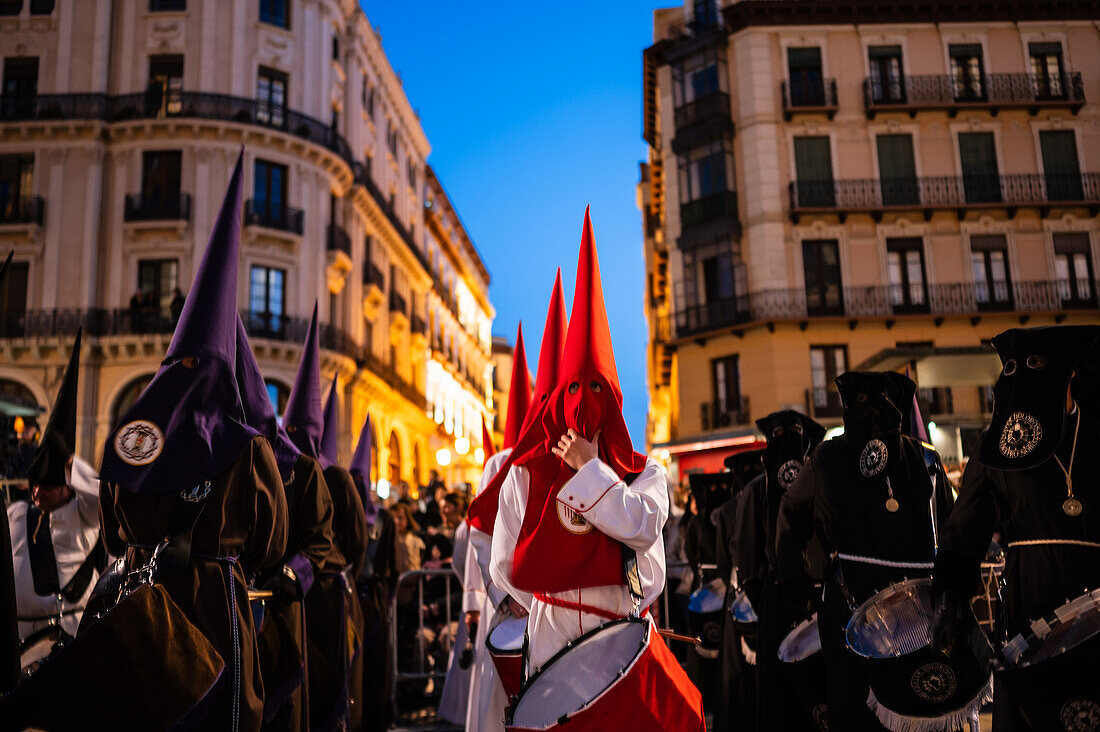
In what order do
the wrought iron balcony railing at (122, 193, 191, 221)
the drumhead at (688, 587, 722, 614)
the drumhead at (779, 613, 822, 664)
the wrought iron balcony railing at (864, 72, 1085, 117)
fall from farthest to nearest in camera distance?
the wrought iron balcony railing at (864, 72, 1085, 117)
the wrought iron balcony railing at (122, 193, 191, 221)
the drumhead at (688, 587, 722, 614)
the drumhead at (779, 613, 822, 664)

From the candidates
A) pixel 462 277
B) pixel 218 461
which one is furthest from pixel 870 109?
pixel 462 277

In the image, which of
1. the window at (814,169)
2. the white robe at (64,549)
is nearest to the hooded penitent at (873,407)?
the white robe at (64,549)

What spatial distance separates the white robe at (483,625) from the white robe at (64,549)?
2.49 metres

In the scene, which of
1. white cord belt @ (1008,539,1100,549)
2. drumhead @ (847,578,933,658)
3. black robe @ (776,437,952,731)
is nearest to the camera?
white cord belt @ (1008,539,1100,549)

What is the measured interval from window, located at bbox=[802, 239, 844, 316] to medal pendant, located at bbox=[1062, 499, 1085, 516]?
86.2 ft

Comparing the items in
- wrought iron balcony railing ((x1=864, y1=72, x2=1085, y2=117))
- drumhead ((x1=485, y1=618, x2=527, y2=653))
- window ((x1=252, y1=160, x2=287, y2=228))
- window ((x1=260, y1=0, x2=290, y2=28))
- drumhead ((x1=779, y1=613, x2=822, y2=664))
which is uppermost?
window ((x1=260, y1=0, x2=290, y2=28))

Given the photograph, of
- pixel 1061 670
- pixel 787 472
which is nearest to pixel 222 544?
pixel 1061 670

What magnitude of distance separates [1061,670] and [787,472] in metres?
2.96

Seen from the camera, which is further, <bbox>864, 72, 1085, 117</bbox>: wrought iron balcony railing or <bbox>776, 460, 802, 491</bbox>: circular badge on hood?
<bbox>864, 72, 1085, 117</bbox>: wrought iron balcony railing

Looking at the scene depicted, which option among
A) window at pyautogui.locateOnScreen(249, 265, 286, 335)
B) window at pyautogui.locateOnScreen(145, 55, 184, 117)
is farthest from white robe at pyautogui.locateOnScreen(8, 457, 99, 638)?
window at pyautogui.locateOnScreen(145, 55, 184, 117)

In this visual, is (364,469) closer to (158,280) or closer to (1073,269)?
(158,280)

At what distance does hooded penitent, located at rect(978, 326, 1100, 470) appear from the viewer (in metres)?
3.64

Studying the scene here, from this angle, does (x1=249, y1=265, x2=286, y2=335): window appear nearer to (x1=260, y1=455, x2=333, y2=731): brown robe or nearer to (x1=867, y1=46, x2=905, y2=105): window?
(x1=867, y1=46, x2=905, y2=105): window

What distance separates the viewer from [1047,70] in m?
31.4
